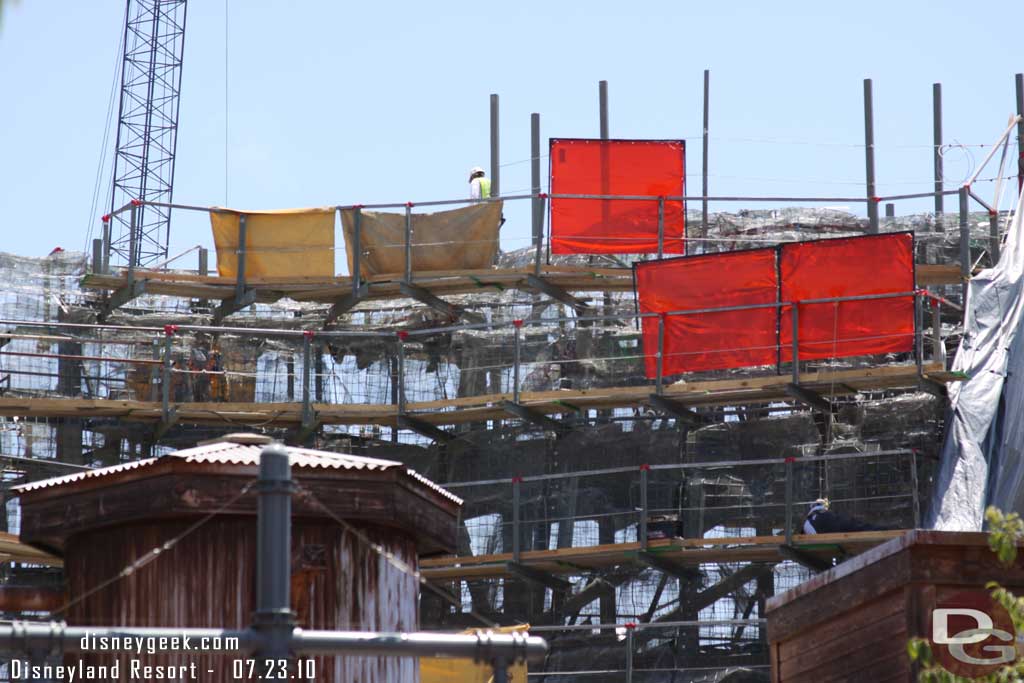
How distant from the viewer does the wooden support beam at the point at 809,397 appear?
1045 inches

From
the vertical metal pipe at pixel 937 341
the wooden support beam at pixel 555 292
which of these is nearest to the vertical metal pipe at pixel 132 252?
the wooden support beam at pixel 555 292

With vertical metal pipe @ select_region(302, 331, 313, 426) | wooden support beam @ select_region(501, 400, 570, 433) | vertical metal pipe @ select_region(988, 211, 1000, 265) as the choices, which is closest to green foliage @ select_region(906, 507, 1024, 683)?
wooden support beam @ select_region(501, 400, 570, 433)

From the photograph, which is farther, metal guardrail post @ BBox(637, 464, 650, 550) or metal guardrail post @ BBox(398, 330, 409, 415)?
metal guardrail post @ BBox(398, 330, 409, 415)

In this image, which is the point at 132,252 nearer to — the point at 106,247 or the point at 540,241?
the point at 106,247

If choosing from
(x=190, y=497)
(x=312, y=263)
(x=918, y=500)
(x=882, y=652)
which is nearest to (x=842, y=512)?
(x=918, y=500)

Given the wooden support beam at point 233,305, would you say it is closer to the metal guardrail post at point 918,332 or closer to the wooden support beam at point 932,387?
the metal guardrail post at point 918,332

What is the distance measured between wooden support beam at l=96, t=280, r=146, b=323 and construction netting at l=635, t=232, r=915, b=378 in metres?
7.86

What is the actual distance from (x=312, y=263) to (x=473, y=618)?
6264 mm

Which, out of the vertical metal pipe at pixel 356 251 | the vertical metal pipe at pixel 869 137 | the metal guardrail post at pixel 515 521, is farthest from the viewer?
the vertical metal pipe at pixel 869 137

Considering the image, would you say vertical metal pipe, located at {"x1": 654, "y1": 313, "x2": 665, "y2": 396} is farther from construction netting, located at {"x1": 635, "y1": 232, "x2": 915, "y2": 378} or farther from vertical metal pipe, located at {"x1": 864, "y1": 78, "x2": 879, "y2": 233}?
vertical metal pipe, located at {"x1": 864, "y1": 78, "x2": 879, "y2": 233}

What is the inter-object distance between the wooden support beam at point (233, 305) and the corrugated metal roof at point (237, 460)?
15075 millimetres

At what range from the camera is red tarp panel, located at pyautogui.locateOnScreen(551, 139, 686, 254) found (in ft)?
98.6

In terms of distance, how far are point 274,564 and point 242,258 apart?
20.7m

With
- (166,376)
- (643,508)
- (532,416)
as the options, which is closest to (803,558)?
(643,508)
